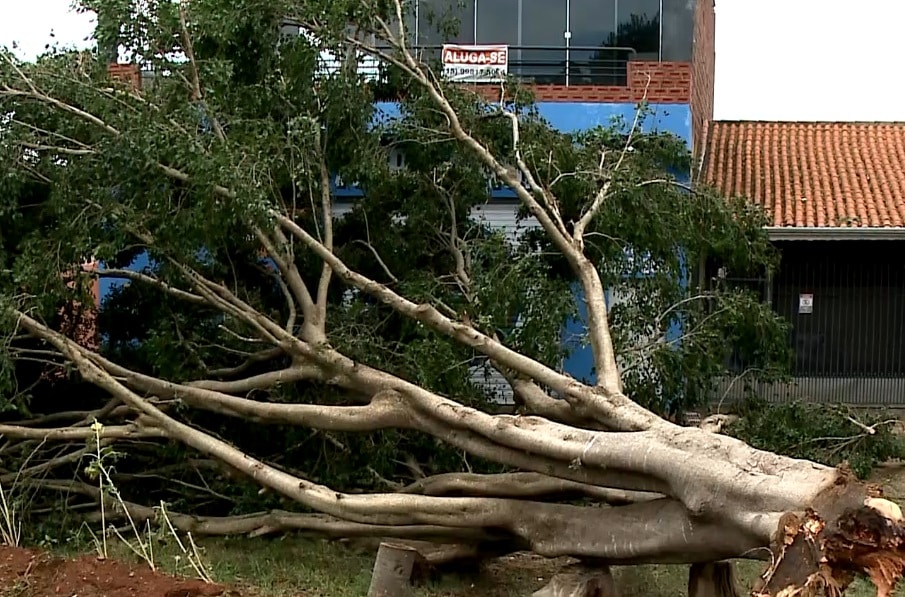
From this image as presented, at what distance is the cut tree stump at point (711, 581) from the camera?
5965mm

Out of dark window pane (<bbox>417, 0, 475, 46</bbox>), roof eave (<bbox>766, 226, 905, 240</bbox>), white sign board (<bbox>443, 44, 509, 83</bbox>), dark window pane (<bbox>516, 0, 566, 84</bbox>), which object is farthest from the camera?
dark window pane (<bbox>516, 0, 566, 84</bbox>)

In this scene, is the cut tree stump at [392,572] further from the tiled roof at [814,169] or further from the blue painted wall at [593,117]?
the tiled roof at [814,169]

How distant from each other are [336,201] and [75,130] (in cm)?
263

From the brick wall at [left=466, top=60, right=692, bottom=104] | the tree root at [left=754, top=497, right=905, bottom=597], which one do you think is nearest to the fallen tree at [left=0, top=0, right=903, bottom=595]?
the tree root at [left=754, top=497, right=905, bottom=597]

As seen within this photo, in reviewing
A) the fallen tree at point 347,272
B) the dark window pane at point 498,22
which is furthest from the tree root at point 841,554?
the dark window pane at point 498,22

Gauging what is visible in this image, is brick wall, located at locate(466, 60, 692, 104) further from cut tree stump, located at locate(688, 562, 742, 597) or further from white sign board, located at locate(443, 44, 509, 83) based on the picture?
cut tree stump, located at locate(688, 562, 742, 597)

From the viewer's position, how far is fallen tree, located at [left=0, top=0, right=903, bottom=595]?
669 centimetres

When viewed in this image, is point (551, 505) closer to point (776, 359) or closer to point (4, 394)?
point (776, 359)

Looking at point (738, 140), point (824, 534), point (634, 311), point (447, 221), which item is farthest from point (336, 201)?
point (738, 140)

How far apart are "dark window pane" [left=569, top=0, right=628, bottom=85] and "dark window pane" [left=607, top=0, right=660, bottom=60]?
13 cm

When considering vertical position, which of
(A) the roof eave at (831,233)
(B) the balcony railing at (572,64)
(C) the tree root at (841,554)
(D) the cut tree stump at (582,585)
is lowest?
(D) the cut tree stump at (582,585)

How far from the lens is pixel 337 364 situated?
7340mm

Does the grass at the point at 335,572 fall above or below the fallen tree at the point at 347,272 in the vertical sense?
below

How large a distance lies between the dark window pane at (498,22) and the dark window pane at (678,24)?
1.98m
